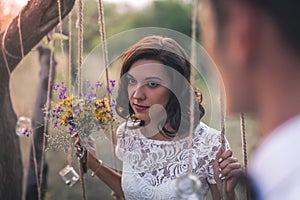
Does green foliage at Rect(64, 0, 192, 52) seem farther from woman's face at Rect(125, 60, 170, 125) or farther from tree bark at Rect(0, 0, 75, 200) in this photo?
woman's face at Rect(125, 60, 170, 125)

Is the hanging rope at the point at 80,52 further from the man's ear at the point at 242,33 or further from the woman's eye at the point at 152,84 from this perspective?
the man's ear at the point at 242,33

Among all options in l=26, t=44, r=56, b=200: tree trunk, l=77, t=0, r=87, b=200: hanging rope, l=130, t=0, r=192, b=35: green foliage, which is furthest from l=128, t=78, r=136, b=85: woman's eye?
l=130, t=0, r=192, b=35: green foliage

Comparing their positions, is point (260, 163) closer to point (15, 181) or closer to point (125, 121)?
point (125, 121)

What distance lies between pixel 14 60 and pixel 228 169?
4.55 feet

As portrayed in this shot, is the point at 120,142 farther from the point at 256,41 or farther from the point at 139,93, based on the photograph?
the point at 256,41

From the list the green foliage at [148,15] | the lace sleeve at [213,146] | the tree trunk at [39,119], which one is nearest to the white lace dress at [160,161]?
the lace sleeve at [213,146]

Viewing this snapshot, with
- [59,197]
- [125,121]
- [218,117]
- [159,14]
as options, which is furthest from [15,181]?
[159,14]

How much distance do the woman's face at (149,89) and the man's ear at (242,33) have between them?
5.09 ft

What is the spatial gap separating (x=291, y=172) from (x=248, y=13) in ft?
0.40

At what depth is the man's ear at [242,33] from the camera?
478mm

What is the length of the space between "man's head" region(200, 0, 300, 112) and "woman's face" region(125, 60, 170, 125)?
1.55 m

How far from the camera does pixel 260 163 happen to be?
0.48 m

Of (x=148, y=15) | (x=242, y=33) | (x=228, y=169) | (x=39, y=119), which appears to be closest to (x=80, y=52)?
(x=228, y=169)

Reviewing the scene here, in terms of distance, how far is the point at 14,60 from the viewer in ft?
9.45
